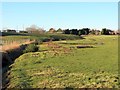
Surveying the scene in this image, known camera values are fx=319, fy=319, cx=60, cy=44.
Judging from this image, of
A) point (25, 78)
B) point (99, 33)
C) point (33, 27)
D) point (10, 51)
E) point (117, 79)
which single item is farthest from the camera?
point (33, 27)

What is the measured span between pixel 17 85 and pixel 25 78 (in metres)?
2.63

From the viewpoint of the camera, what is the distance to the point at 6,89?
18297 mm

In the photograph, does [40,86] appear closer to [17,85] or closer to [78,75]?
[17,85]

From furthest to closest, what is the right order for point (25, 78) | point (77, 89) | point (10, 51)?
point (10, 51)
point (25, 78)
point (77, 89)

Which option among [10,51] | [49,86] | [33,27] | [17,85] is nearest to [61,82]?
[49,86]

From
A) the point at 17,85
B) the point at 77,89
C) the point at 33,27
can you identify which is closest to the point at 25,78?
the point at 17,85

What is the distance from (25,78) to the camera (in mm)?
20969

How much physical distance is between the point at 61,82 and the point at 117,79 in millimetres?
3524

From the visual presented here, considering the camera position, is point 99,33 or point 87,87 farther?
point 99,33

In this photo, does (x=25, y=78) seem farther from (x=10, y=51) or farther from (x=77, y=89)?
(x=10, y=51)

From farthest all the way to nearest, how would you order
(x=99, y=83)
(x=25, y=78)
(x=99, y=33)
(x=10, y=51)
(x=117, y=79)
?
1. (x=99, y=33)
2. (x=10, y=51)
3. (x=25, y=78)
4. (x=117, y=79)
5. (x=99, y=83)

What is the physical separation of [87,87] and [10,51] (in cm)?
2436

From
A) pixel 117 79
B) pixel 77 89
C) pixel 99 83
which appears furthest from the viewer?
pixel 117 79

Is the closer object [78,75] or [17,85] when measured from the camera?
[17,85]
